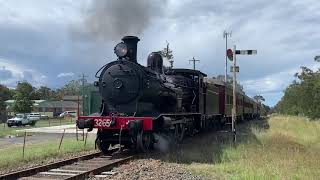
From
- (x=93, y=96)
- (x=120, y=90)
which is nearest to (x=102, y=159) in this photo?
(x=120, y=90)

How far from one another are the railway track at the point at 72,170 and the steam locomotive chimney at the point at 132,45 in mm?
3365

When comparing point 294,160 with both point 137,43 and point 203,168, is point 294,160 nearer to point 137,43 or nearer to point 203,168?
point 203,168

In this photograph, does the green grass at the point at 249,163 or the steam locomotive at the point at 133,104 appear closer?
the green grass at the point at 249,163

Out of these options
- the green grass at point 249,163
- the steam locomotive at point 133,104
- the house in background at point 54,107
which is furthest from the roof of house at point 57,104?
the green grass at point 249,163

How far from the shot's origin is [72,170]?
11906 millimetres

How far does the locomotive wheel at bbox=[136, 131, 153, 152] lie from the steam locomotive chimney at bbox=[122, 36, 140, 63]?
252 cm

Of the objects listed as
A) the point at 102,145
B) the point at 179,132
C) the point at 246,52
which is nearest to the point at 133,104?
the point at 102,145

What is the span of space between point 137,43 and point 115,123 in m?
2.83

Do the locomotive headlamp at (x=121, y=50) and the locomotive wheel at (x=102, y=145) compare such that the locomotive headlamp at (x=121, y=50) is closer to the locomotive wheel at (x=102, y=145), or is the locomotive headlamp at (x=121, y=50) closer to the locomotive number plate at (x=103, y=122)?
the locomotive number plate at (x=103, y=122)

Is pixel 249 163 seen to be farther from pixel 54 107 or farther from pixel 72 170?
pixel 54 107

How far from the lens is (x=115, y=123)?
14.6 m

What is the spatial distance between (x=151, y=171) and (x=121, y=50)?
5148mm

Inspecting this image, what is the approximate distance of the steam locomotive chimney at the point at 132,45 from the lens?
1528 cm

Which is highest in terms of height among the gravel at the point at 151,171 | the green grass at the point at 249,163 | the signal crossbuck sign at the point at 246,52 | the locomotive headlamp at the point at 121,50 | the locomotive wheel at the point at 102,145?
the signal crossbuck sign at the point at 246,52
